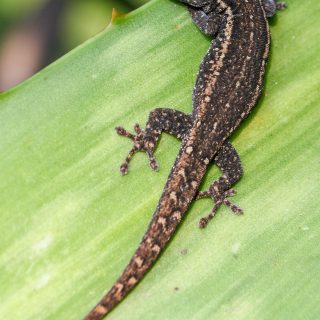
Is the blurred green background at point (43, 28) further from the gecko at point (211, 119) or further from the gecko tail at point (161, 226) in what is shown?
the gecko tail at point (161, 226)

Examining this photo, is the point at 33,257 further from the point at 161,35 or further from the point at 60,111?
the point at 161,35

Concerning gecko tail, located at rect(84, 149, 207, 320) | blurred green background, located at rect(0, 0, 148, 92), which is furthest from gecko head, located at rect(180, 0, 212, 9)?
gecko tail, located at rect(84, 149, 207, 320)

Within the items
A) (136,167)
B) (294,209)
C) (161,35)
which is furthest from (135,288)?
(161,35)

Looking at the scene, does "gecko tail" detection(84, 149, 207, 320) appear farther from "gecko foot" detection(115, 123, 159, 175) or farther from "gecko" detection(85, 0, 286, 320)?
"gecko foot" detection(115, 123, 159, 175)

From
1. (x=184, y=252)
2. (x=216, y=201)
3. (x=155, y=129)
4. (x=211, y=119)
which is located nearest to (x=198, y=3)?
(x=211, y=119)

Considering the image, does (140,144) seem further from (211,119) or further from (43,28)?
(43,28)
